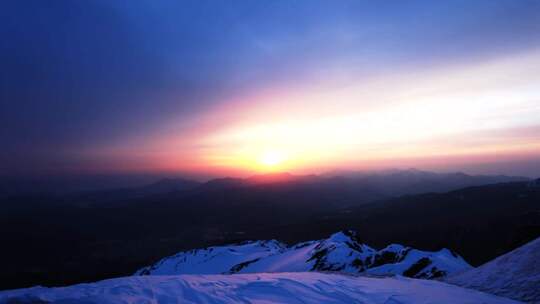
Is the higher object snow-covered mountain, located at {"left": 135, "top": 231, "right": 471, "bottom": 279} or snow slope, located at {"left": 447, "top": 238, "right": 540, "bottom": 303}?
snow slope, located at {"left": 447, "top": 238, "right": 540, "bottom": 303}

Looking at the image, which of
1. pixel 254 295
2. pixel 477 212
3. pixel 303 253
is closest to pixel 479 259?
pixel 303 253

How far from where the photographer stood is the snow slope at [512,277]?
39.9ft

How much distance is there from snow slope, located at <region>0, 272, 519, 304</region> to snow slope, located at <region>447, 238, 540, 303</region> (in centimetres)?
88

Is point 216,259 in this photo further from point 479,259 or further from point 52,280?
point 52,280

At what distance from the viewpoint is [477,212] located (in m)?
176

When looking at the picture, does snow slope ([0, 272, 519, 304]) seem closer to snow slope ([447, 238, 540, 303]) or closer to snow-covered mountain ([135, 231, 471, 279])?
snow slope ([447, 238, 540, 303])

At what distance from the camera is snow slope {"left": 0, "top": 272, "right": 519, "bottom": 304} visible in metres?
11.1

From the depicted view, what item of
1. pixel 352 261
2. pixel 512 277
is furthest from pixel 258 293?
pixel 352 261

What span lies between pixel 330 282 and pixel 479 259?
376 ft

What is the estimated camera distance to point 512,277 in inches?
539

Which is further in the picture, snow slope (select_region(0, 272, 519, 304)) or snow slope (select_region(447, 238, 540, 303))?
snow slope (select_region(447, 238, 540, 303))

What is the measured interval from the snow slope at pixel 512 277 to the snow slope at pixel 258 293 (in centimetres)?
88

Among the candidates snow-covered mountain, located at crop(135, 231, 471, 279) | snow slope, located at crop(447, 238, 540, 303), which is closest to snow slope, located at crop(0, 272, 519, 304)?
snow slope, located at crop(447, 238, 540, 303)

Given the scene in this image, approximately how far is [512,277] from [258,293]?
1125 cm
